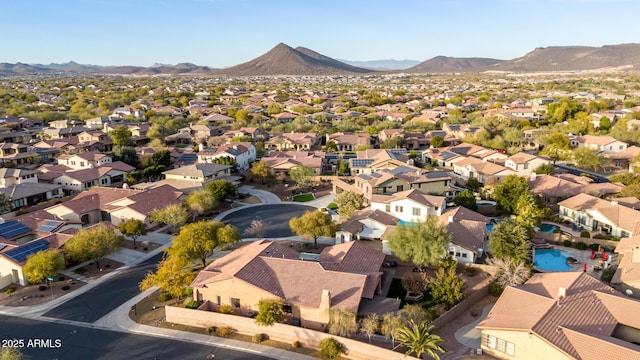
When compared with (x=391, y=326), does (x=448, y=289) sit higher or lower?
lower

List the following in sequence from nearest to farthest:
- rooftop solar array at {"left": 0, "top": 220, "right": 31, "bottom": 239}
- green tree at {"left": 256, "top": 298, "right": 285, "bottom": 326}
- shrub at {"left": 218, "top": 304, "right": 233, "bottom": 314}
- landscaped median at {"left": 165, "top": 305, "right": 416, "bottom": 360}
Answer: landscaped median at {"left": 165, "top": 305, "right": 416, "bottom": 360}, green tree at {"left": 256, "top": 298, "right": 285, "bottom": 326}, shrub at {"left": 218, "top": 304, "right": 233, "bottom": 314}, rooftop solar array at {"left": 0, "top": 220, "right": 31, "bottom": 239}

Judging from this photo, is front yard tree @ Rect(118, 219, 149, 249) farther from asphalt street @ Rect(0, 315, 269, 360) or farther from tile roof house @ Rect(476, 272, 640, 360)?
tile roof house @ Rect(476, 272, 640, 360)

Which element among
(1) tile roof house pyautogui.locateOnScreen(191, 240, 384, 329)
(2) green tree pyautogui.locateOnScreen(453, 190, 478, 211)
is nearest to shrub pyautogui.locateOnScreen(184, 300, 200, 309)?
(1) tile roof house pyautogui.locateOnScreen(191, 240, 384, 329)

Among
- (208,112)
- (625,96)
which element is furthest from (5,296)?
(625,96)

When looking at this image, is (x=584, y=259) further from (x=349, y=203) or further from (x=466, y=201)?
(x=349, y=203)

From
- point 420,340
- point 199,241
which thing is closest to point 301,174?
point 199,241

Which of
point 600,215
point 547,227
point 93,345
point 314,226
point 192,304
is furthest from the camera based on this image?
point 547,227

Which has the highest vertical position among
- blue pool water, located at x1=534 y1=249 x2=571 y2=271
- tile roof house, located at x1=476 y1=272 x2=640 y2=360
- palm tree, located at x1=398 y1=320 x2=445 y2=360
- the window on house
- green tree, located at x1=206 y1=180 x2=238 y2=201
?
green tree, located at x1=206 y1=180 x2=238 y2=201

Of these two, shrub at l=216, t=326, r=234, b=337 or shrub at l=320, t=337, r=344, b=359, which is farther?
shrub at l=216, t=326, r=234, b=337
